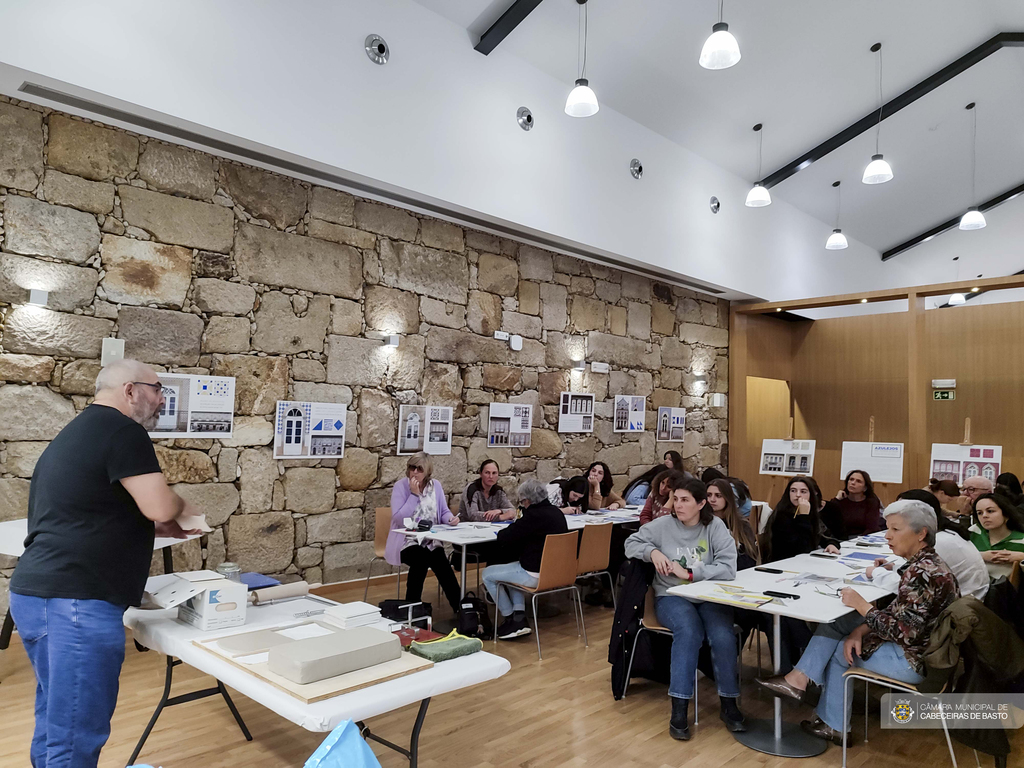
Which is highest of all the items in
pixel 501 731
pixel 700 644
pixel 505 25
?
pixel 505 25

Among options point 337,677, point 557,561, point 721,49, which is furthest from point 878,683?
point 721,49

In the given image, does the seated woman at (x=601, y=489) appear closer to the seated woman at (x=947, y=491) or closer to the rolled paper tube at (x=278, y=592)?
the seated woman at (x=947, y=491)

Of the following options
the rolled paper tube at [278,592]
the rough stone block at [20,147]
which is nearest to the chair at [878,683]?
the rolled paper tube at [278,592]

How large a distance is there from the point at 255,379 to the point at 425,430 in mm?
1791

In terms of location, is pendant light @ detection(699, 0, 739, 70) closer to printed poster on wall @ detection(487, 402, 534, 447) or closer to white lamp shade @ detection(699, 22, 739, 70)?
white lamp shade @ detection(699, 22, 739, 70)

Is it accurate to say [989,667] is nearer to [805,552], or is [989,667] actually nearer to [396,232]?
[805,552]

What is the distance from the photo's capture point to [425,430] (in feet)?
22.4

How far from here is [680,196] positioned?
29.2ft

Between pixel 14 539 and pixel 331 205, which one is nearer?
pixel 14 539

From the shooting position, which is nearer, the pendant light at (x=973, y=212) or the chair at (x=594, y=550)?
the chair at (x=594, y=550)

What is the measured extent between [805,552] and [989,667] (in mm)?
2377

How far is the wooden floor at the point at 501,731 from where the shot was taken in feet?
10.3

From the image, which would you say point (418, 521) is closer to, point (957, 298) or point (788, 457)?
point (788, 457)

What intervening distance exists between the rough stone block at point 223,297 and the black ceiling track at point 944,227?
39.0ft
